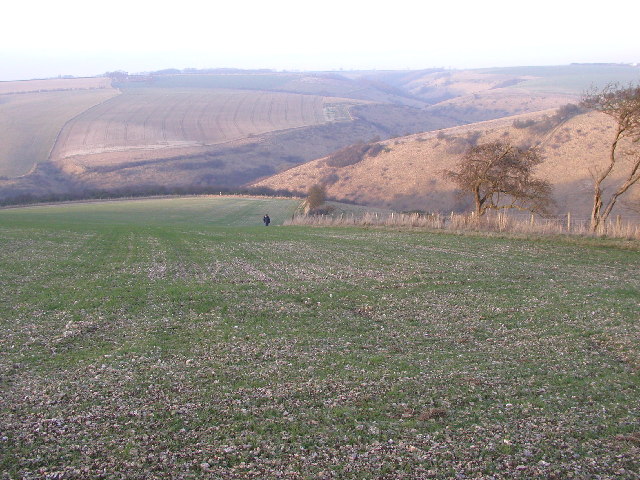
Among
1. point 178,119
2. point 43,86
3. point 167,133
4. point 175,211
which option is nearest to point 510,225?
point 175,211

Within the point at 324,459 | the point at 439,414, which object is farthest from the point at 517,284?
the point at 324,459

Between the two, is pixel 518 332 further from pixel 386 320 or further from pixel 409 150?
pixel 409 150

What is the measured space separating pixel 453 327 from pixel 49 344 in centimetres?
966

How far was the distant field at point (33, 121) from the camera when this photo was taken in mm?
97319

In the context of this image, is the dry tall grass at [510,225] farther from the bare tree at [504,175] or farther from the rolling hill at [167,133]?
the rolling hill at [167,133]

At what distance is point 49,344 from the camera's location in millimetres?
12156

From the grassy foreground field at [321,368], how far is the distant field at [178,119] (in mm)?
96159

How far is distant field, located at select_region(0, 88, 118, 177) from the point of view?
319ft

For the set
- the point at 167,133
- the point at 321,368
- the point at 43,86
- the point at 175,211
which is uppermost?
the point at 43,86

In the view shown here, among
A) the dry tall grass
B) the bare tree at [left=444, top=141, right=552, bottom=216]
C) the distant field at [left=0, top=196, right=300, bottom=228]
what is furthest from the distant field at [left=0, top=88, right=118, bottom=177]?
the bare tree at [left=444, top=141, right=552, bottom=216]

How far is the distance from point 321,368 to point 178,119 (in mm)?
135868

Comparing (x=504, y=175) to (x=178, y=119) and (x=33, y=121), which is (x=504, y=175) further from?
(x=33, y=121)

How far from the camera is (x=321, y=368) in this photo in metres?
10.7

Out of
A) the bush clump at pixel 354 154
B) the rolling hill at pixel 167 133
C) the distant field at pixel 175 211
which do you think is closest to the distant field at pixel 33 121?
the rolling hill at pixel 167 133
